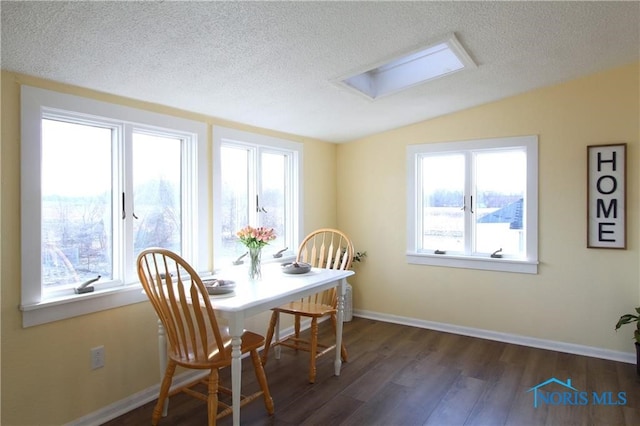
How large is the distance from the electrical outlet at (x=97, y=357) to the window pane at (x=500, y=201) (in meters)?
3.16

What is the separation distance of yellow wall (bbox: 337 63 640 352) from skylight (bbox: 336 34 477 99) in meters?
1.04

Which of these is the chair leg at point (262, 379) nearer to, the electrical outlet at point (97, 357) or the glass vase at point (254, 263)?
the glass vase at point (254, 263)

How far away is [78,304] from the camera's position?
215 centimetres

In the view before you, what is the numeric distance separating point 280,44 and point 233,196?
1.55m

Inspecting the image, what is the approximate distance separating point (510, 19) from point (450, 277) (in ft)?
7.92

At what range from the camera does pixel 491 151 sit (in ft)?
11.8

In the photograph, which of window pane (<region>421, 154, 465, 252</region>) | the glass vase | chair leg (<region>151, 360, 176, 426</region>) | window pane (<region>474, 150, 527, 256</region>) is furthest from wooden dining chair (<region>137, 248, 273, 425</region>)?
window pane (<region>474, 150, 527, 256</region>)

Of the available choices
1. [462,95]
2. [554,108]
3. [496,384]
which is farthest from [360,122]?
[496,384]

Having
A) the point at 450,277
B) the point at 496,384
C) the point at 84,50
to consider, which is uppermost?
the point at 84,50

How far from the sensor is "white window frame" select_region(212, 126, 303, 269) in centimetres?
300

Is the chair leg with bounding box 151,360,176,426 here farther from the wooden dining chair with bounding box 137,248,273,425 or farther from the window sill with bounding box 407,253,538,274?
the window sill with bounding box 407,253,538,274

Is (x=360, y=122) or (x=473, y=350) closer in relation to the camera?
(x=473, y=350)

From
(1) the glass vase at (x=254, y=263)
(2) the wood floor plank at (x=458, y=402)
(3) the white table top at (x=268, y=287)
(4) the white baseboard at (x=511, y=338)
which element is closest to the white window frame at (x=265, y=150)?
(3) the white table top at (x=268, y=287)

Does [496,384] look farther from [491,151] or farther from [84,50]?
[84,50]
